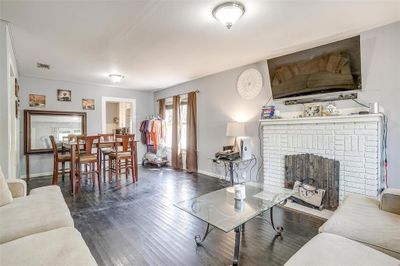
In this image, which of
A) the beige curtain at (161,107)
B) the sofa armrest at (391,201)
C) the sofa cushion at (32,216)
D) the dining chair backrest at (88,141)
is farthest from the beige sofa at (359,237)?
the beige curtain at (161,107)

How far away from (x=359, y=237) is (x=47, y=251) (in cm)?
185

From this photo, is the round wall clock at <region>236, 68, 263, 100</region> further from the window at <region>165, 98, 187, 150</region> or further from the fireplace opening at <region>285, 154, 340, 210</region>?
the window at <region>165, 98, 187, 150</region>

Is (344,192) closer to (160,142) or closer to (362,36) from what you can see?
(362,36)

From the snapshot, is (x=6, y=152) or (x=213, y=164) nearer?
(x=6, y=152)

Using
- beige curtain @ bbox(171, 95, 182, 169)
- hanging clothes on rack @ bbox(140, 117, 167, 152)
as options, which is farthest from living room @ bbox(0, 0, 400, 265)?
hanging clothes on rack @ bbox(140, 117, 167, 152)

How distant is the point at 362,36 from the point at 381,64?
1.42 feet

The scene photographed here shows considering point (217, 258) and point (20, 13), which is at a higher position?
point (20, 13)

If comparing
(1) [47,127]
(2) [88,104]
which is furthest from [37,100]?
(2) [88,104]

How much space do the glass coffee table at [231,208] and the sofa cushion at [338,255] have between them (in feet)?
1.73

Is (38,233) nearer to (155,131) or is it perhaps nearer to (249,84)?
(249,84)

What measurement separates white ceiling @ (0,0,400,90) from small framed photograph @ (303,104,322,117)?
34.7 inches

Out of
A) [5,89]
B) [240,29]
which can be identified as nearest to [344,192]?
[240,29]

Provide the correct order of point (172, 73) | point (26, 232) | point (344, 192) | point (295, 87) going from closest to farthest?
point (26, 232), point (344, 192), point (295, 87), point (172, 73)

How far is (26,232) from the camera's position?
1376mm
